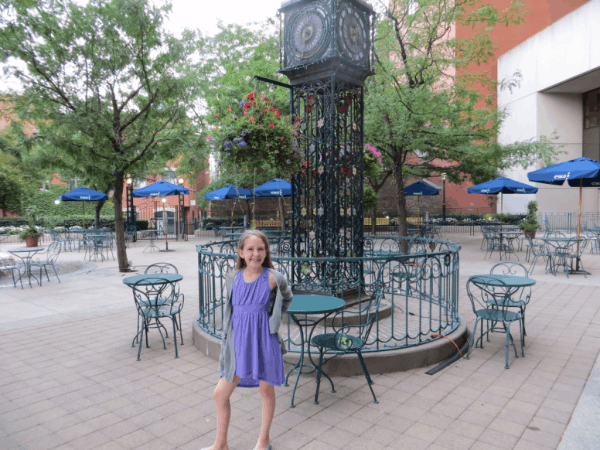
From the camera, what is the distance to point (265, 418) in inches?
114

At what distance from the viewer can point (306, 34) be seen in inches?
231

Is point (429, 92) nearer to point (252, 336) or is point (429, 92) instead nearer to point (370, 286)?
point (370, 286)

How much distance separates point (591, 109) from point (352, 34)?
83.7 ft

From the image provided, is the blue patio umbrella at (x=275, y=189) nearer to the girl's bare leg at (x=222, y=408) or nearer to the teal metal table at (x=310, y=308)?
the teal metal table at (x=310, y=308)

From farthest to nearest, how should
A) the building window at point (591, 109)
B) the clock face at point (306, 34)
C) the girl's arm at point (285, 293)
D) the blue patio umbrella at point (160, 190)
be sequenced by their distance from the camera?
the building window at point (591, 109)
the blue patio umbrella at point (160, 190)
the clock face at point (306, 34)
the girl's arm at point (285, 293)

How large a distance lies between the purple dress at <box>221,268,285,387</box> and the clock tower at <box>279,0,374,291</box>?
3020mm

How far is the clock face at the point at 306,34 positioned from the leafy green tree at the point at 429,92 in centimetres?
→ 495

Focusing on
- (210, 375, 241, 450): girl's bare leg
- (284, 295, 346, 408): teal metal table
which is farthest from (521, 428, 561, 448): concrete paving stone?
(210, 375, 241, 450): girl's bare leg

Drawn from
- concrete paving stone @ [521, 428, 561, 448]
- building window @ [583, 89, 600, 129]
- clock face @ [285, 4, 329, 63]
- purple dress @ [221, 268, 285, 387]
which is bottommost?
concrete paving stone @ [521, 428, 561, 448]

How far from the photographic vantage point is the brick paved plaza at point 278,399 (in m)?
3.17

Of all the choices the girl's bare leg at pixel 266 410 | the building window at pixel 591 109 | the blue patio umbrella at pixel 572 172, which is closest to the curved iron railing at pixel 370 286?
the girl's bare leg at pixel 266 410

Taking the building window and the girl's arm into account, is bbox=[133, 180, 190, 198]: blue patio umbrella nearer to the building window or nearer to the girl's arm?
the girl's arm

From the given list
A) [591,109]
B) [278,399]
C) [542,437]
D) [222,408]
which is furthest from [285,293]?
[591,109]

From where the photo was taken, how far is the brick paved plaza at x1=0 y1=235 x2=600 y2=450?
10.4 ft
